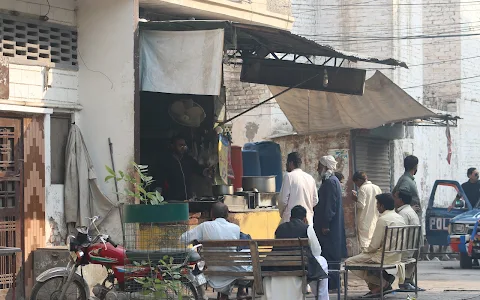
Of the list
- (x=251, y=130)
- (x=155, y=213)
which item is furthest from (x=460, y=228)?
(x=155, y=213)

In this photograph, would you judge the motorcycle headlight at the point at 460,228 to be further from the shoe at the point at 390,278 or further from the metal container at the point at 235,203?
the shoe at the point at 390,278

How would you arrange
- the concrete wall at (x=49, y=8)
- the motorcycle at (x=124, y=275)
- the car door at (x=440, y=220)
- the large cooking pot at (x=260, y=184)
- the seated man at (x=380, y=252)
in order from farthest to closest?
the car door at (x=440, y=220) → the large cooking pot at (x=260, y=184) → the concrete wall at (x=49, y=8) → the seated man at (x=380, y=252) → the motorcycle at (x=124, y=275)

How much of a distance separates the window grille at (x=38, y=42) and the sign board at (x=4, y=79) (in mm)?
156

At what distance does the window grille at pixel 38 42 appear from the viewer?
11.3 metres

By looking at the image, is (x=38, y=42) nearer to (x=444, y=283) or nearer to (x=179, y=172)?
(x=179, y=172)

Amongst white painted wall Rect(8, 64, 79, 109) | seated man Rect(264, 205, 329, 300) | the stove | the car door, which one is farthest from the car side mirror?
seated man Rect(264, 205, 329, 300)

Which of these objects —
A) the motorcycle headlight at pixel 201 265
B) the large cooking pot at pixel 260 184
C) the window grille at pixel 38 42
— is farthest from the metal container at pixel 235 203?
the motorcycle headlight at pixel 201 265

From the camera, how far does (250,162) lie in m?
18.2

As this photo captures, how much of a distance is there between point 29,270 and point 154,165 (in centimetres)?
402

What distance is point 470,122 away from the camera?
27.2 metres

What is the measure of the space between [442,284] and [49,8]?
6.87 m

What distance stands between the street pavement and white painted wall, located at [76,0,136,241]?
2.27m

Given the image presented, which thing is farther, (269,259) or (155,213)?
(269,259)

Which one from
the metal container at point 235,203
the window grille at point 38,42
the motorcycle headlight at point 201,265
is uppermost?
the window grille at point 38,42
